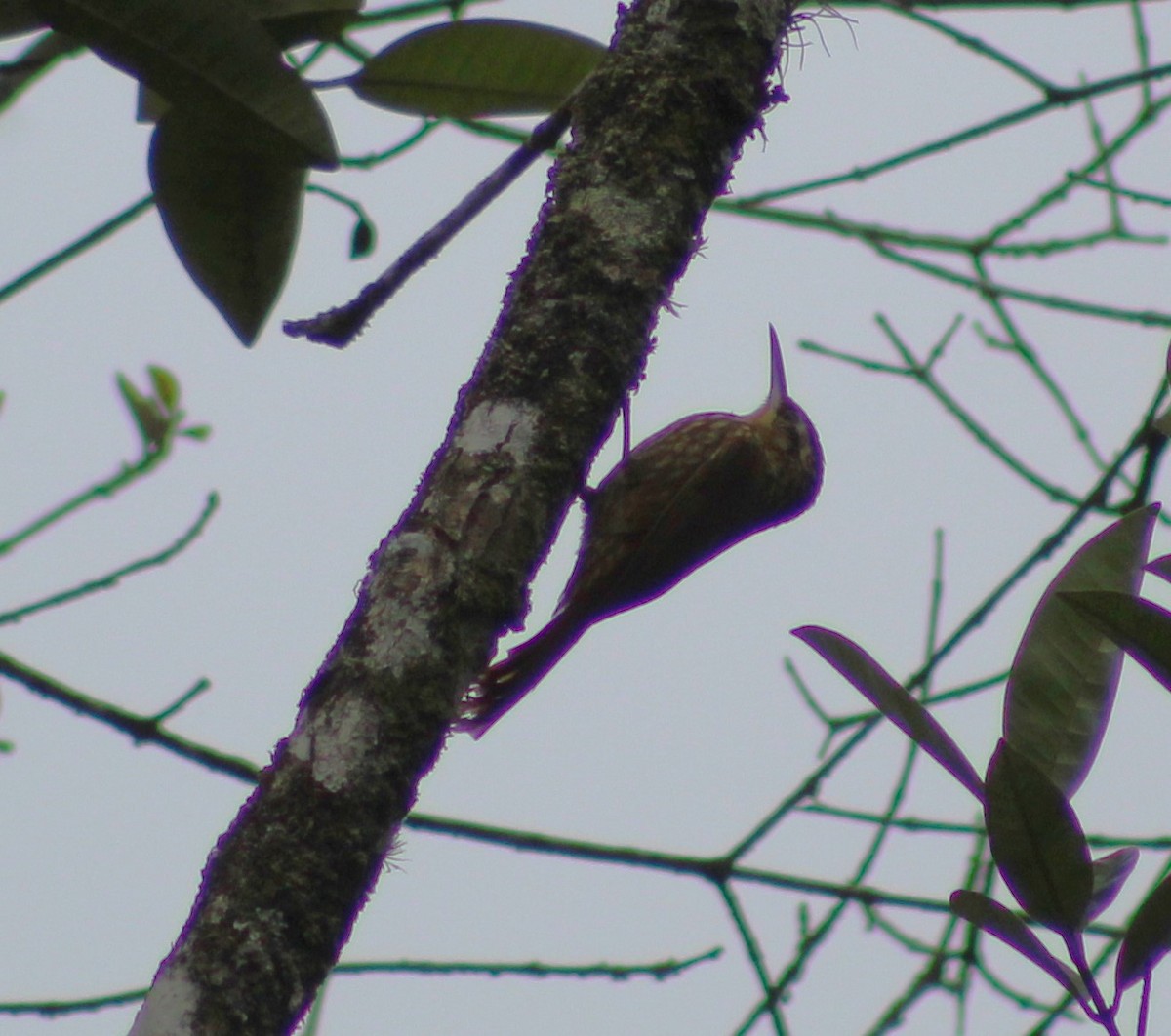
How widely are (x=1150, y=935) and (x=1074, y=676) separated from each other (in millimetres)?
222

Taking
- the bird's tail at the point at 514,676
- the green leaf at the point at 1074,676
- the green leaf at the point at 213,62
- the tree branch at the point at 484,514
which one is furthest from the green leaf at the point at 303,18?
the bird's tail at the point at 514,676

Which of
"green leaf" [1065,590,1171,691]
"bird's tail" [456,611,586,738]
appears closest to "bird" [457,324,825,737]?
"bird's tail" [456,611,586,738]

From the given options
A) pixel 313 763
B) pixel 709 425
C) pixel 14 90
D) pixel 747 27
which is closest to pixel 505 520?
pixel 313 763

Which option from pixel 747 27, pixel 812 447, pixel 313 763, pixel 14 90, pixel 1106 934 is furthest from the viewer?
pixel 812 447

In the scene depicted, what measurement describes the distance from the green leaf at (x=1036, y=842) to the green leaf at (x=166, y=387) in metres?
2.37

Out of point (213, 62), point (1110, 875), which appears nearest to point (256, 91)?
point (213, 62)

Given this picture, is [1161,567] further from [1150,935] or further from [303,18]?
[303,18]

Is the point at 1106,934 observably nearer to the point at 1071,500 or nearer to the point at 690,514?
the point at 1071,500

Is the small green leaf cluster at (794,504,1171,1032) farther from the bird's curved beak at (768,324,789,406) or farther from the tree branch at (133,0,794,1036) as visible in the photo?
the bird's curved beak at (768,324,789,406)

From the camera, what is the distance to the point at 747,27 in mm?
1558

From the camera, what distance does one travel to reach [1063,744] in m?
1.24

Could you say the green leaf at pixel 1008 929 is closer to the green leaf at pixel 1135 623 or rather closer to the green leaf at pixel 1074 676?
the green leaf at pixel 1074 676

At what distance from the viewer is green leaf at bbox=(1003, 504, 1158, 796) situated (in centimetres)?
123

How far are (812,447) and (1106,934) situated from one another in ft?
5.32
